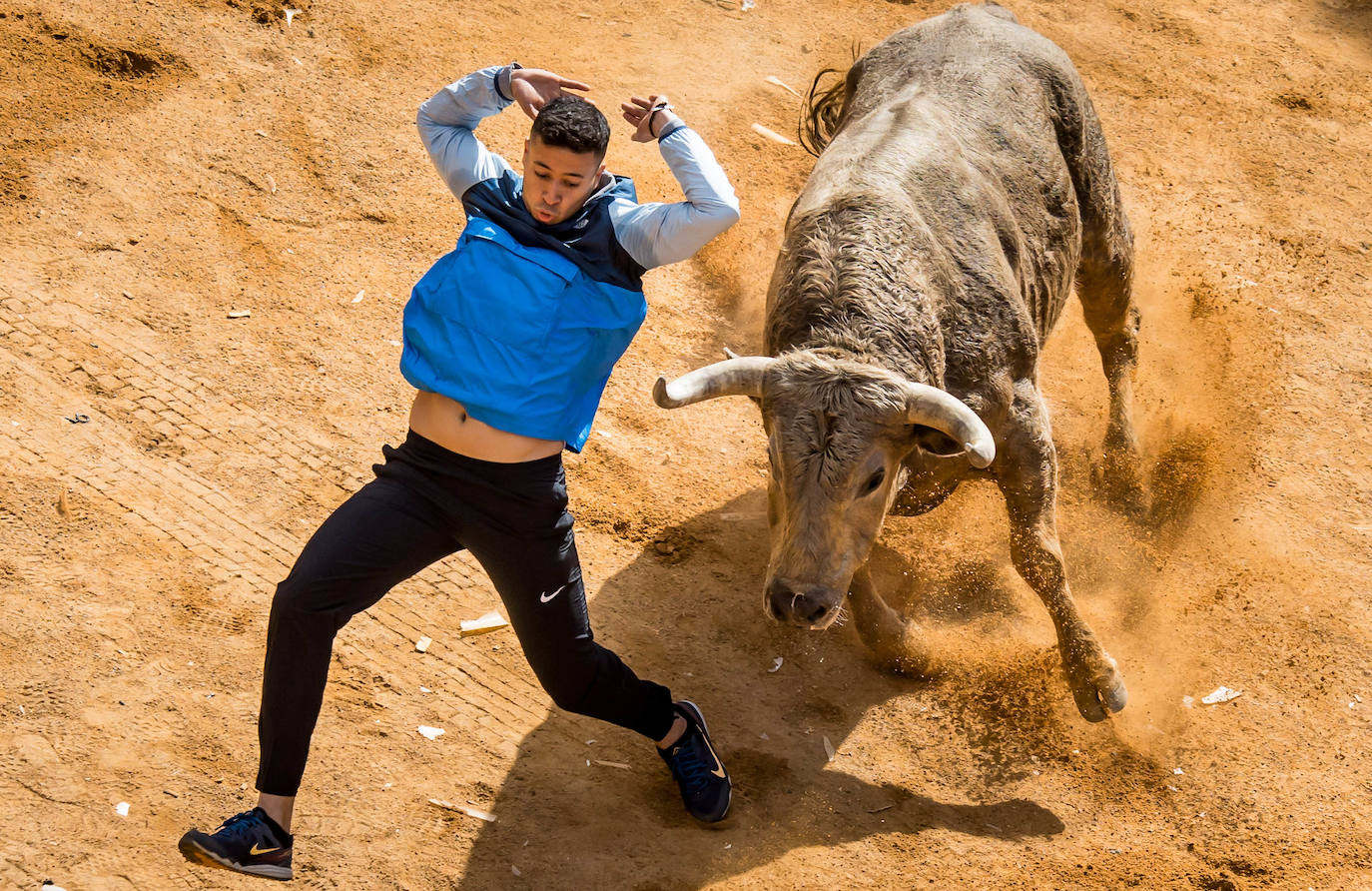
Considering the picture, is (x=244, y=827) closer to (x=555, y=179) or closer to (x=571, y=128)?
(x=555, y=179)

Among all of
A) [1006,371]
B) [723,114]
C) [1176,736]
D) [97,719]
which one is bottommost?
[97,719]

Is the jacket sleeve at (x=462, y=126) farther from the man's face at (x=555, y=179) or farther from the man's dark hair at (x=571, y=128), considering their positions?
the man's dark hair at (x=571, y=128)

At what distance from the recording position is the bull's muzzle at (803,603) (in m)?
4.90

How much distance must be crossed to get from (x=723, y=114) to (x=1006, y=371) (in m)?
5.77

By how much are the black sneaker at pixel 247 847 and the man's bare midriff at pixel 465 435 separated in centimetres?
142

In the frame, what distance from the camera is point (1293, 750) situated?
231 inches

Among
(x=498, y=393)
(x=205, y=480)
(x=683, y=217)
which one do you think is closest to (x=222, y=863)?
(x=498, y=393)

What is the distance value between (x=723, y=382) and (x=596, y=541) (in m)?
2.03

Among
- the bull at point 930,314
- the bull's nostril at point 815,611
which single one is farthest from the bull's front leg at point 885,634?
the bull's nostril at point 815,611

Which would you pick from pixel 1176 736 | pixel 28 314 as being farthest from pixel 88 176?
pixel 1176 736

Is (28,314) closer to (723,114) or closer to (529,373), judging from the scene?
(529,373)

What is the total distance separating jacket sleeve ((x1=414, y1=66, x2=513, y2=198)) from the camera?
4516 mm

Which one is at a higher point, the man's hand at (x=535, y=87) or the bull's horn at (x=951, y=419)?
the man's hand at (x=535, y=87)

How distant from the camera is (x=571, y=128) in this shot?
13.3 feet
